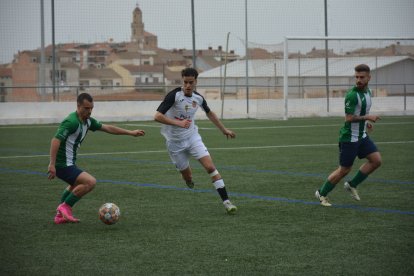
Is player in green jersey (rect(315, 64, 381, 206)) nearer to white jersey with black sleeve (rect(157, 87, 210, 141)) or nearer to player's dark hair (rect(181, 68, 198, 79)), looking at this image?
white jersey with black sleeve (rect(157, 87, 210, 141))

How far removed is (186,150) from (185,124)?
676 mm

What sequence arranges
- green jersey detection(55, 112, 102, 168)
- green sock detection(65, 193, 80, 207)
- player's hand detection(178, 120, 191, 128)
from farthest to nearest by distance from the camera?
player's hand detection(178, 120, 191, 128) < green sock detection(65, 193, 80, 207) < green jersey detection(55, 112, 102, 168)

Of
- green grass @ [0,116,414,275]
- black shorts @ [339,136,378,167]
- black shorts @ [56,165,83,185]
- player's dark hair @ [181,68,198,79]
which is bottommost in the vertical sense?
green grass @ [0,116,414,275]

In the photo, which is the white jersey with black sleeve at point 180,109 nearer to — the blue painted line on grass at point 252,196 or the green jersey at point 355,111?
the blue painted line on grass at point 252,196

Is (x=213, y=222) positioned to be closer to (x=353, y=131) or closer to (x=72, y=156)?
(x=72, y=156)

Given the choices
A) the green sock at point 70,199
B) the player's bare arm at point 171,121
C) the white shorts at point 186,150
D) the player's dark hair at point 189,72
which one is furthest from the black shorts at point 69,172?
the player's dark hair at point 189,72

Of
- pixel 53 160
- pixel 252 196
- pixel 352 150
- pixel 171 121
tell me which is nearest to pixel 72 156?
pixel 53 160

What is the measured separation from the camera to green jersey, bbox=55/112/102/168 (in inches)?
324

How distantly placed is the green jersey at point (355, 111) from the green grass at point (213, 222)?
2.89 ft

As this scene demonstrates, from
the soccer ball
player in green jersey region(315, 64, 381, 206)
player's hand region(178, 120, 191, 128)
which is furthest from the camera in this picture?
player in green jersey region(315, 64, 381, 206)

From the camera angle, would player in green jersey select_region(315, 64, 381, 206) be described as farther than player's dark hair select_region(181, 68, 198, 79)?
Yes

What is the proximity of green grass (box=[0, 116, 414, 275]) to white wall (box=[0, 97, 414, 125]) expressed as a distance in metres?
12.5

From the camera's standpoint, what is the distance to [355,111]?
9.52 m

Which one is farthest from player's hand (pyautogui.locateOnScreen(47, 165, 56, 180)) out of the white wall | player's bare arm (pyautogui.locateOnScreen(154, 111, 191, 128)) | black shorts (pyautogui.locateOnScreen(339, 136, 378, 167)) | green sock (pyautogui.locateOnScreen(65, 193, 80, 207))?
the white wall
